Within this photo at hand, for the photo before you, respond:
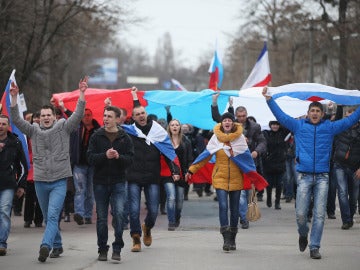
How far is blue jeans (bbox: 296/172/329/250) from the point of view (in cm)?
1139

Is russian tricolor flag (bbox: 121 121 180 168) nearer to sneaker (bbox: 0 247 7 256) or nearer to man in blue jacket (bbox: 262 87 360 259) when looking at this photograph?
man in blue jacket (bbox: 262 87 360 259)

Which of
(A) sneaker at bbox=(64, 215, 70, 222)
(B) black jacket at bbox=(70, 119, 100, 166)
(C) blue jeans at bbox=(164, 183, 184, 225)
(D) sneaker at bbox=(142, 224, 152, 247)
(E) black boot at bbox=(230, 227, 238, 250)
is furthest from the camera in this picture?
(A) sneaker at bbox=(64, 215, 70, 222)

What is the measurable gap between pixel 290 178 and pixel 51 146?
10.6 metres

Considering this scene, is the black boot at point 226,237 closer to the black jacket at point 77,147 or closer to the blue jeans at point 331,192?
the black jacket at point 77,147

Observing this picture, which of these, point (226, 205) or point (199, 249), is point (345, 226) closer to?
point (226, 205)

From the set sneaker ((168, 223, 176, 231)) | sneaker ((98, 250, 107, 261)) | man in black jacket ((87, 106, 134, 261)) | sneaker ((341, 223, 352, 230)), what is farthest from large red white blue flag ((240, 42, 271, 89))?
sneaker ((98, 250, 107, 261))

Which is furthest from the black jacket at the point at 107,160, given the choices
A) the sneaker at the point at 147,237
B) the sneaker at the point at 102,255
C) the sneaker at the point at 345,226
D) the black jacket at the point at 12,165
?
the sneaker at the point at 345,226

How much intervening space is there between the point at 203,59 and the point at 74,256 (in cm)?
10587

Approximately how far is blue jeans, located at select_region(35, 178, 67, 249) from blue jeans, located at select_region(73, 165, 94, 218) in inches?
155

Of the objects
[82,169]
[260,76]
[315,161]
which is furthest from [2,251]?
[260,76]

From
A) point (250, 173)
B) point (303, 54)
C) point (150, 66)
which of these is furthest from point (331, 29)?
point (150, 66)

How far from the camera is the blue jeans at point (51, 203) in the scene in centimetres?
1086

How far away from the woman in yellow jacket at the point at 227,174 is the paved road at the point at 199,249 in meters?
0.36

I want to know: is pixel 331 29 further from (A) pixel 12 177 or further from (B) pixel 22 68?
(A) pixel 12 177
